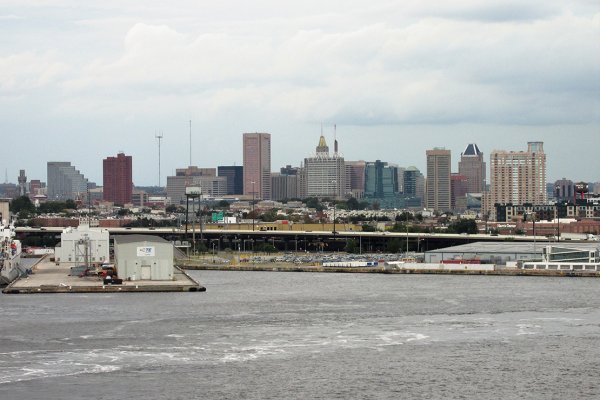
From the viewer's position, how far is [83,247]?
52688mm

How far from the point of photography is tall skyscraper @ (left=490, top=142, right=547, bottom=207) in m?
164

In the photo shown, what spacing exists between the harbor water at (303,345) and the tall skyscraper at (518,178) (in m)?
126

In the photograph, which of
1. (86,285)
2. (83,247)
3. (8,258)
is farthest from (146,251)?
(83,247)

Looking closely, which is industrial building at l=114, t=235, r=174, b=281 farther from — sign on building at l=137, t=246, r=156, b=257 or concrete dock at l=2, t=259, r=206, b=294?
concrete dock at l=2, t=259, r=206, b=294

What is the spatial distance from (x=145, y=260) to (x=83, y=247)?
11.9m

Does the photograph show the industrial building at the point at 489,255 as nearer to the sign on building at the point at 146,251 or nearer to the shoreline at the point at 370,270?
the shoreline at the point at 370,270

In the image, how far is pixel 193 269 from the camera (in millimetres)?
53875

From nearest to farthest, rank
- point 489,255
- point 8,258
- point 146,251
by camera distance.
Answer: point 146,251
point 8,258
point 489,255

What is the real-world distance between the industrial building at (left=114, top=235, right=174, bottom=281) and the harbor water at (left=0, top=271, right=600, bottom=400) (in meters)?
2.56

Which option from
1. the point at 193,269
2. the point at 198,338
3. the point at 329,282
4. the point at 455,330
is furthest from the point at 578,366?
the point at 193,269

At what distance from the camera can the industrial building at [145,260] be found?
4112cm

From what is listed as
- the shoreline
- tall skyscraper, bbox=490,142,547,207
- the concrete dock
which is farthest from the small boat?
tall skyscraper, bbox=490,142,547,207

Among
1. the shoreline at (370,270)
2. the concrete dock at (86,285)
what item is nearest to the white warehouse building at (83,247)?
the shoreline at (370,270)

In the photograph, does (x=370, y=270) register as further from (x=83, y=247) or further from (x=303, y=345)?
(x=303, y=345)
